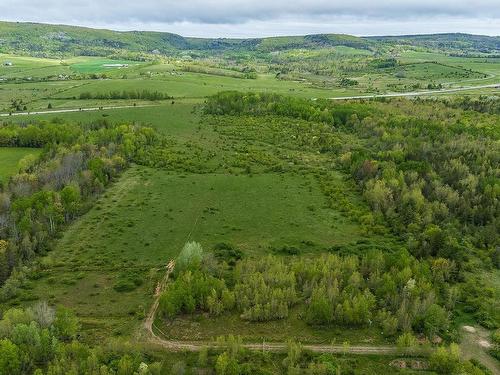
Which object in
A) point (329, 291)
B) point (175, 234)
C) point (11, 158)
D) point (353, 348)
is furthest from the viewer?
point (11, 158)

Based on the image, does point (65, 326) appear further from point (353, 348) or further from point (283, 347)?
point (353, 348)

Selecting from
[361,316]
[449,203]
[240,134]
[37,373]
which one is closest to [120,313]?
[37,373]

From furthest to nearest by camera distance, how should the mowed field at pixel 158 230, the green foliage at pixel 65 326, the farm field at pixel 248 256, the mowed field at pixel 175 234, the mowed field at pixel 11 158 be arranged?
the mowed field at pixel 11 158, the mowed field at pixel 158 230, the mowed field at pixel 175 234, the green foliage at pixel 65 326, the farm field at pixel 248 256

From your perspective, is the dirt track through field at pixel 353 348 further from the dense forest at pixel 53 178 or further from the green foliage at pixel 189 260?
the dense forest at pixel 53 178

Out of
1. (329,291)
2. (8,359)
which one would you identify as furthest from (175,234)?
(8,359)

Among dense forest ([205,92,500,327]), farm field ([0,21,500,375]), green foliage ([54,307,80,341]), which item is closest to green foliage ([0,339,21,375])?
farm field ([0,21,500,375])

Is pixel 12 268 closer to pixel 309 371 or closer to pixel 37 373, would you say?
pixel 37 373

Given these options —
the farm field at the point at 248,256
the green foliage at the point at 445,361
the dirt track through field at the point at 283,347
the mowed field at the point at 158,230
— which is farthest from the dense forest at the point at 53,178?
the green foliage at the point at 445,361

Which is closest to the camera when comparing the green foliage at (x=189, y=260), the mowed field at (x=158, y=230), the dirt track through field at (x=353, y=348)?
the dirt track through field at (x=353, y=348)

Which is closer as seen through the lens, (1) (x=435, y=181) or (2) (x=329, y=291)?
(2) (x=329, y=291)
